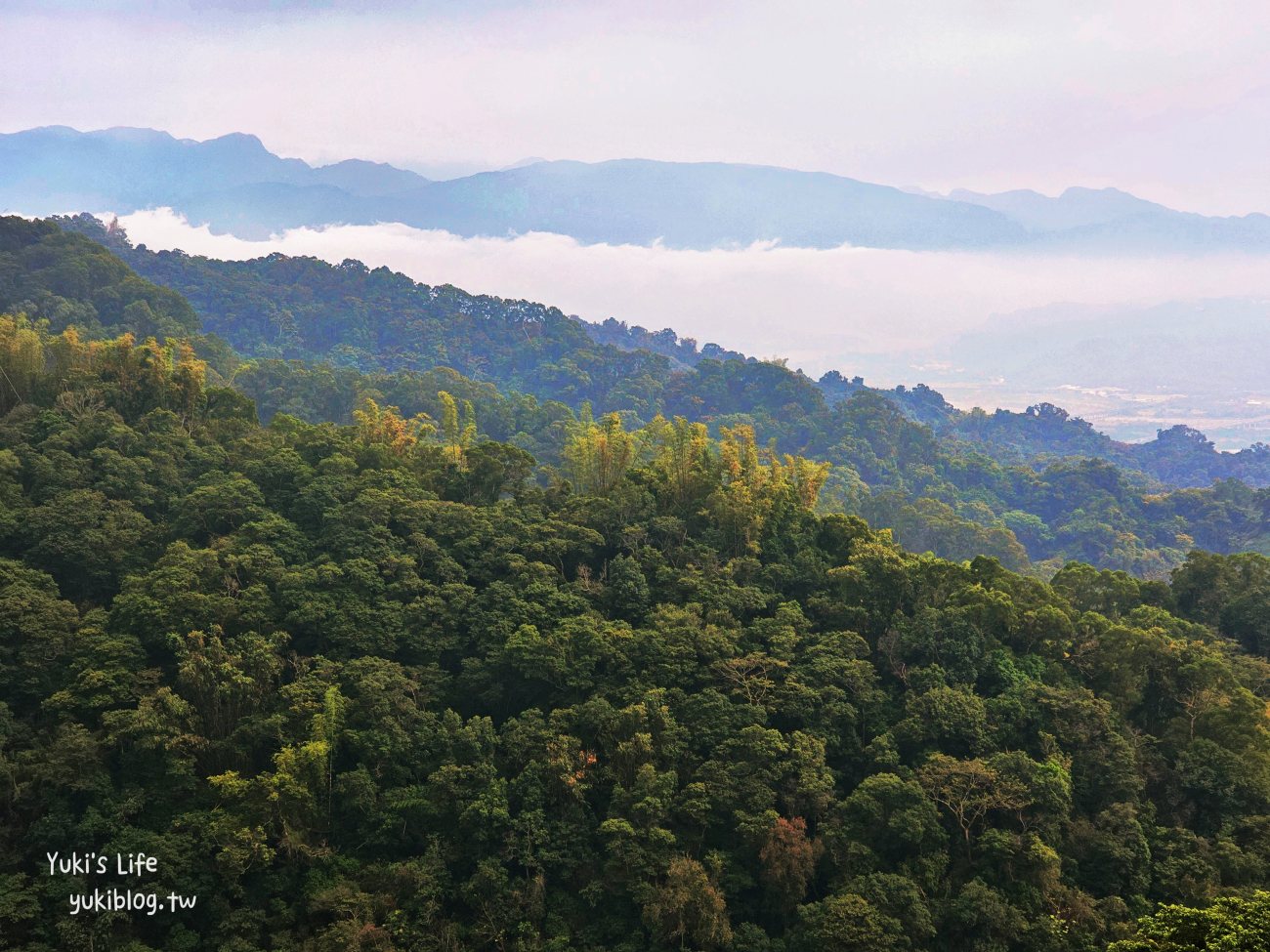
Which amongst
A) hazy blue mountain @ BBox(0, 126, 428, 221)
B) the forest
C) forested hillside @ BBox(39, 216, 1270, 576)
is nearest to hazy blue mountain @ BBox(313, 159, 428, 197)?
hazy blue mountain @ BBox(0, 126, 428, 221)

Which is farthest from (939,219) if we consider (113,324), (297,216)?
(113,324)

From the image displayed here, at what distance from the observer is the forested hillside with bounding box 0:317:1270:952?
12172 millimetres

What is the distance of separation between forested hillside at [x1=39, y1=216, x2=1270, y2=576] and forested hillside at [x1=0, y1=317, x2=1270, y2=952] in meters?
24.6

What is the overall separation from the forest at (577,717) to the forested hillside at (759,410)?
24.1 meters

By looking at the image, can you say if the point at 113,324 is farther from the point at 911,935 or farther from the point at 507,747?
the point at 911,935

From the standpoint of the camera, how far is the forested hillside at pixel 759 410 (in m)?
44.9

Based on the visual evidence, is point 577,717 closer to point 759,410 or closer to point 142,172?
point 759,410

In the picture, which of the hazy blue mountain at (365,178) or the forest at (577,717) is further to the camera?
the hazy blue mountain at (365,178)

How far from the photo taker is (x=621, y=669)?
50.7 feet

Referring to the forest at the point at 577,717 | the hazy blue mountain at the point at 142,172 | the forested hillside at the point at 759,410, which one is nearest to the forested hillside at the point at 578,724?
the forest at the point at 577,717

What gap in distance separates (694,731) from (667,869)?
234 cm

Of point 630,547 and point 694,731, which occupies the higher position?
point 630,547

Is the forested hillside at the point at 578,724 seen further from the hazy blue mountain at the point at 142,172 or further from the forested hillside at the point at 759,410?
the hazy blue mountain at the point at 142,172

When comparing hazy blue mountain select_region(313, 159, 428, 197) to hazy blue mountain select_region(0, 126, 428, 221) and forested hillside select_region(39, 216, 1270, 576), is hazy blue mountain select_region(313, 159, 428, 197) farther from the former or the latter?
forested hillside select_region(39, 216, 1270, 576)
